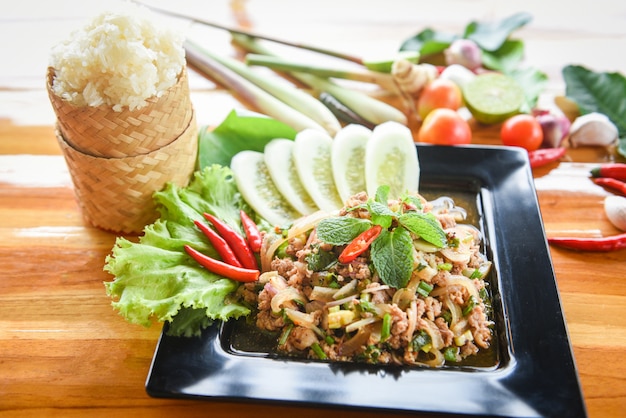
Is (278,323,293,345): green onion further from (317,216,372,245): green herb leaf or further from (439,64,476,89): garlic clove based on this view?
(439,64,476,89): garlic clove

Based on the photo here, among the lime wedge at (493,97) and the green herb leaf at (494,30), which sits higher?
the green herb leaf at (494,30)

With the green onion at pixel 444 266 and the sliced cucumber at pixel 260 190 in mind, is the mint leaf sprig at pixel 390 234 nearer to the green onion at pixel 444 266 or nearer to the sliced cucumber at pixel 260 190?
the green onion at pixel 444 266

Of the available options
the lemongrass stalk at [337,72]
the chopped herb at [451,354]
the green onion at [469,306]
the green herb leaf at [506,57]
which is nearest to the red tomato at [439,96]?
the lemongrass stalk at [337,72]

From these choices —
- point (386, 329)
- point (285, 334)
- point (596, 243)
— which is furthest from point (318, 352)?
point (596, 243)

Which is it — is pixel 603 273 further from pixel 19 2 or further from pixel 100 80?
pixel 19 2

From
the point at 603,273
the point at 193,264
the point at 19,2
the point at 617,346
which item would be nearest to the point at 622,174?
the point at 603,273

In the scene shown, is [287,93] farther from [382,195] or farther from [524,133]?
[382,195]

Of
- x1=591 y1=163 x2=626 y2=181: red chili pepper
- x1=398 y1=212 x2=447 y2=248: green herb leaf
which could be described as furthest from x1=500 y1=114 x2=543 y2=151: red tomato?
x1=398 y1=212 x2=447 y2=248: green herb leaf

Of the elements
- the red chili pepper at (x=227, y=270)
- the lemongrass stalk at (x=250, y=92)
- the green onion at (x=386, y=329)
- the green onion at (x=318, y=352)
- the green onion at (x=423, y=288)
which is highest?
the lemongrass stalk at (x=250, y=92)
